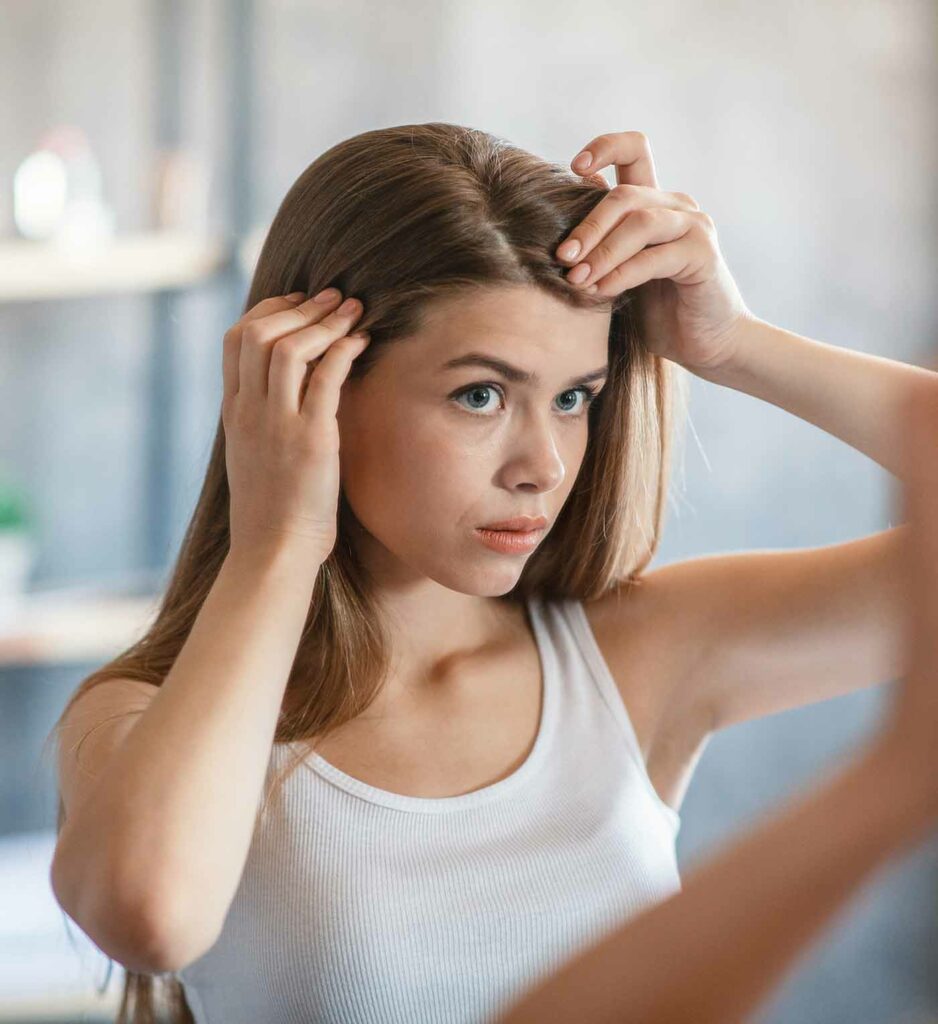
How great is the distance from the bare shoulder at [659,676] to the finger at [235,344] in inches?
18.4

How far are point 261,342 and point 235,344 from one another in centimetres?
4

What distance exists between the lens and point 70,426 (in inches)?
101

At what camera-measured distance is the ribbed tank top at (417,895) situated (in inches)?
40.8

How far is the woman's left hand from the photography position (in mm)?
1062

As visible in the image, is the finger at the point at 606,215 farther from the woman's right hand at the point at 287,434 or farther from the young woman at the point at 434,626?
the woman's right hand at the point at 287,434

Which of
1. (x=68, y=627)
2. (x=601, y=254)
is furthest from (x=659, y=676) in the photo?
(x=68, y=627)

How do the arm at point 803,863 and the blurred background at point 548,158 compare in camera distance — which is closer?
the arm at point 803,863

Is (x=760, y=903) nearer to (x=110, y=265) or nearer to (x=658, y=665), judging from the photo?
(x=658, y=665)

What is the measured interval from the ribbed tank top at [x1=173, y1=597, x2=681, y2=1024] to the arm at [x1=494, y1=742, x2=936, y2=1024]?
0.63 metres

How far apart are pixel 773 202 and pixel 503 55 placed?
2.12 ft

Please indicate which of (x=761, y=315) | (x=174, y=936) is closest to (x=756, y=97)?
(x=761, y=315)

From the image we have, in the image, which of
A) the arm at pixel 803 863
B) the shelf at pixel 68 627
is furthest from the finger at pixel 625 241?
the shelf at pixel 68 627

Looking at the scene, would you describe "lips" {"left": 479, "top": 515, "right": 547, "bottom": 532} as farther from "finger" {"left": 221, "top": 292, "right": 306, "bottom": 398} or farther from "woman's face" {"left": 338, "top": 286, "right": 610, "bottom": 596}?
"finger" {"left": 221, "top": 292, "right": 306, "bottom": 398}

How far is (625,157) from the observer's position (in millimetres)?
1149
